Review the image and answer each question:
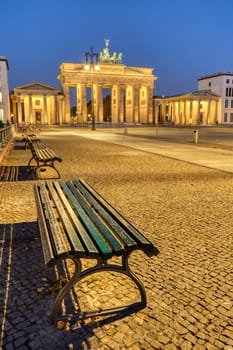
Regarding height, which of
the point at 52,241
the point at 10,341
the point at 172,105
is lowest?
the point at 10,341

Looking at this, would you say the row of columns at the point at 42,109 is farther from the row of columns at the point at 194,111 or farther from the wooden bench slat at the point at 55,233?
the wooden bench slat at the point at 55,233

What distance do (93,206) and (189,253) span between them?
1.36 metres

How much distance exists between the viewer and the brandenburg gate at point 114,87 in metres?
77.8

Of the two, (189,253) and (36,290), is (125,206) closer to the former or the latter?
(189,253)

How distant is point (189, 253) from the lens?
12.7ft

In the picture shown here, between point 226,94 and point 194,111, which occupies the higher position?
point 226,94

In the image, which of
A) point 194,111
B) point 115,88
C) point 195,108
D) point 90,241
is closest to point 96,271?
point 90,241

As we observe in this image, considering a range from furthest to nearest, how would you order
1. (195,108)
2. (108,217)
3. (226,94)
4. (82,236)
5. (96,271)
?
1. (226,94)
2. (195,108)
3. (108,217)
4. (82,236)
5. (96,271)

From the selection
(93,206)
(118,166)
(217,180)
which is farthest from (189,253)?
(118,166)

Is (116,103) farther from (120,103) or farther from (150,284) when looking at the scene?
(150,284)

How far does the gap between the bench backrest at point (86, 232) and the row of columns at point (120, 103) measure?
249 ft

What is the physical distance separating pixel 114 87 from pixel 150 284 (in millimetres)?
84297

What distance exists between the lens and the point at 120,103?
82.8 m

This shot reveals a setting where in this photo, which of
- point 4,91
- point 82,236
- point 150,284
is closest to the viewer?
point 82,236
